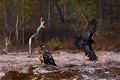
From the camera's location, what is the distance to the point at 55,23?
5503cm

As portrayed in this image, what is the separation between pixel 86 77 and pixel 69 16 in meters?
45.2

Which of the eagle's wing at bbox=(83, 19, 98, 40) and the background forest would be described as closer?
the eagle's wing at bbox=(83, 19, 98, 40)

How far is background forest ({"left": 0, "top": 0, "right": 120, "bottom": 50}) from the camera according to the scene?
38562mm

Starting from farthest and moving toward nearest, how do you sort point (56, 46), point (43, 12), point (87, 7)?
point (43, 12)
point (87, 7)
point (56, 46)

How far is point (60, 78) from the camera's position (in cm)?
1686

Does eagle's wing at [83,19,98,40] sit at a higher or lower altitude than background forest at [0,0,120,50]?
higher

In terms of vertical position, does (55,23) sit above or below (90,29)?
below

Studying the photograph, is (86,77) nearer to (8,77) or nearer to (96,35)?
(8,77)

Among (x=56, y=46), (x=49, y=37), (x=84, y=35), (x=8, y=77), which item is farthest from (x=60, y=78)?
(x=49, y=37)

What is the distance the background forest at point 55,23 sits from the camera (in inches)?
1518

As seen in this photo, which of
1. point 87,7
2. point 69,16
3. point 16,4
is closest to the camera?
point 87,7

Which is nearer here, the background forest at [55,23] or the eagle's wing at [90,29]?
the eagle's wing at [90,29]

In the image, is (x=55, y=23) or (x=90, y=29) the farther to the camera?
(x=55, y=23)

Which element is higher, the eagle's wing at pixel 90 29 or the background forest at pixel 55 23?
the eagle's wing at pixel 90 29
